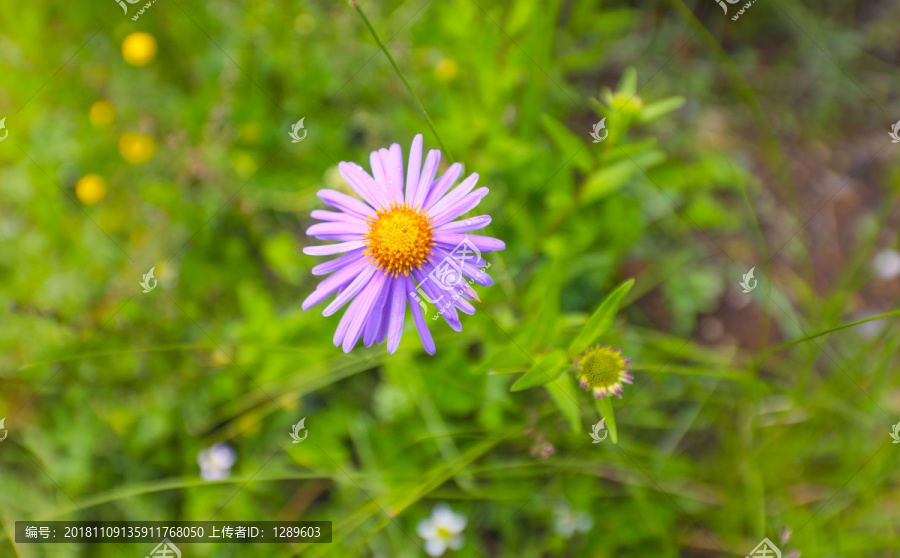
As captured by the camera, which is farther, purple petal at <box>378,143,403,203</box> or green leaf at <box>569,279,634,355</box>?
purple petal at <box>378,143,403,203</box>

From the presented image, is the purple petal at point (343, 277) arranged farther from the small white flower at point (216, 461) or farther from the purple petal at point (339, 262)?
the small white flower at point (216, 461)

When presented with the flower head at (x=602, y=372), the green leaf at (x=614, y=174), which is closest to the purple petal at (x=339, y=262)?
the flower head at (x=602, y=372)

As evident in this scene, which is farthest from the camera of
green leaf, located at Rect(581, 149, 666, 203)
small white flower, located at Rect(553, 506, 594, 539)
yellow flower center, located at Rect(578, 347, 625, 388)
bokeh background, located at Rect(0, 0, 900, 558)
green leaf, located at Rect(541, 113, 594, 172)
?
small white flower, located at Rect(553, 506, 594, 539)

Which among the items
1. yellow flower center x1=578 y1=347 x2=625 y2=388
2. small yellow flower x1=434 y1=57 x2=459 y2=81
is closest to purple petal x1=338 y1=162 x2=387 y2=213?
yellow flower center x1=578 y1=347 x2=625 y2=388

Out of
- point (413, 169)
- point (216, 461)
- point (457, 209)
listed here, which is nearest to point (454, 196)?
point (457, 209)

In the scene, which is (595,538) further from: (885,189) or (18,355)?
(18,355)

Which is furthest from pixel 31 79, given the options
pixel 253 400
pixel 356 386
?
pixel 356 386

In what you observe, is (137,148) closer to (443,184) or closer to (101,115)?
(101,115)

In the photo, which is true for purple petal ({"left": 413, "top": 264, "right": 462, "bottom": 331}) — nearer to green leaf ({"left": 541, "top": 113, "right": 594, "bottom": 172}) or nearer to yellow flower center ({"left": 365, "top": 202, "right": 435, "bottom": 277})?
yellow flower center ({"left": 365, "top": 202, "right": 435, "bottom": 277})
